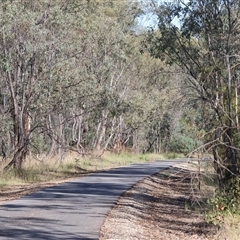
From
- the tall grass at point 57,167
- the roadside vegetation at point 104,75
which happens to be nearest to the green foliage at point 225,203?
the roadside vegetation at point 104,75

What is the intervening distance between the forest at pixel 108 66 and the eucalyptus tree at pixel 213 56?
3 cm

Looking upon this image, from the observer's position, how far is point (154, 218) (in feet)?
51.9

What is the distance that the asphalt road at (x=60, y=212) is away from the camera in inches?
466

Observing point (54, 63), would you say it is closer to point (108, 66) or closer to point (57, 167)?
point (57, 167)

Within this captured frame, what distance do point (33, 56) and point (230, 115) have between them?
14.3 m

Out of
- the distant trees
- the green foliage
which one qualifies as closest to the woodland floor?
the green foliage

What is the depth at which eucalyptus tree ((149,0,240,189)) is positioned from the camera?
15.9 metres

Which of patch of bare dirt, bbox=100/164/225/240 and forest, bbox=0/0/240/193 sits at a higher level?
forest, bbox=0/0/240/193

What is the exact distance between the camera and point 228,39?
55.1ft

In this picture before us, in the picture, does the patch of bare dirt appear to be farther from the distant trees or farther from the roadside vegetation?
the distant trees

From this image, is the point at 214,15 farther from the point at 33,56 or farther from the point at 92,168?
the point at 92,168

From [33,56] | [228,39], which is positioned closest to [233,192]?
[228,39]

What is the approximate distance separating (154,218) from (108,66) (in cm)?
2585

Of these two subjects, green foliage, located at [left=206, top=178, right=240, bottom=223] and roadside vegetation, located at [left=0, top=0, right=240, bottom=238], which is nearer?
green foliage, located at [left=206, top=178, right=240, bottom=223]
